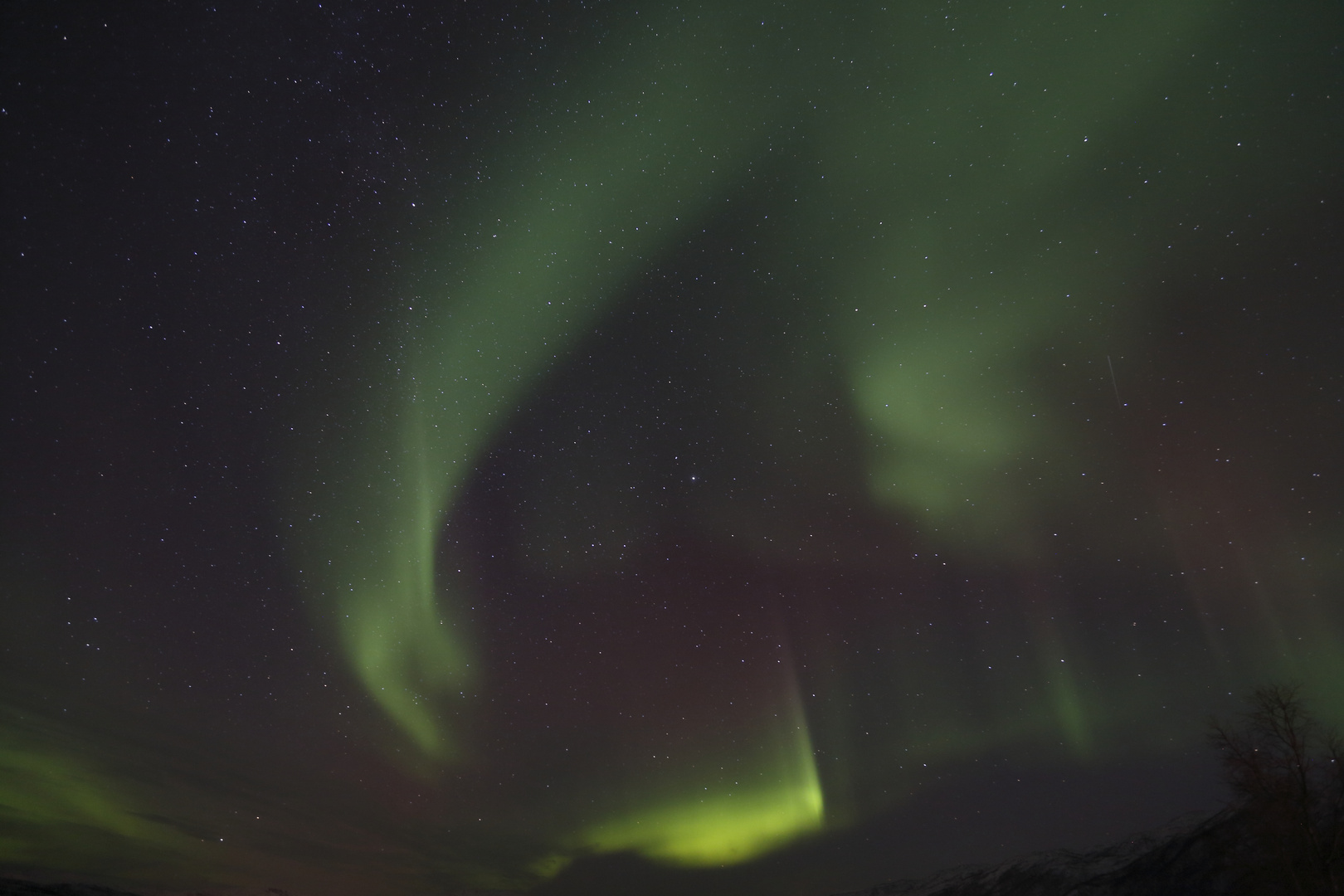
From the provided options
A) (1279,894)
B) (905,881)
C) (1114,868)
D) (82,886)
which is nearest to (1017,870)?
(1114,868)

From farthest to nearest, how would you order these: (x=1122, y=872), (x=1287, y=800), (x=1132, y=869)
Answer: (x=1122, y=872), (x=1132, y=869), (x=1287, y=800)

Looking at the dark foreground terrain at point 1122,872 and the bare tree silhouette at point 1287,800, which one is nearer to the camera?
the bare tree silhouette at point 1287,800

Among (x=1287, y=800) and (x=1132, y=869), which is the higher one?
(x=1287, y=800)

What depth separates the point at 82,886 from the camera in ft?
421

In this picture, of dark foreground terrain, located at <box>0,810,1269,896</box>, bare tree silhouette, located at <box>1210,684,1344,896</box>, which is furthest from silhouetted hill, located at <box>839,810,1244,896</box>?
bare tree silhouette, located at <box>1210,684,1344,896</box>

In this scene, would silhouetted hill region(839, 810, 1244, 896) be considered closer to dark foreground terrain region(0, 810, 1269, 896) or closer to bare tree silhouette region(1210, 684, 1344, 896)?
dark foreground terrain region(0, 810, 1269, 896)

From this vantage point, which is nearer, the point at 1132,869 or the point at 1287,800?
the point at 1287,800

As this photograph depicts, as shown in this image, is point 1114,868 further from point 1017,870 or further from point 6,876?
point 6,876

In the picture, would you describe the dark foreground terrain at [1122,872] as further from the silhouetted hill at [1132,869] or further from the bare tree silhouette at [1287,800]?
the bare tree silhouette at [1287,800]

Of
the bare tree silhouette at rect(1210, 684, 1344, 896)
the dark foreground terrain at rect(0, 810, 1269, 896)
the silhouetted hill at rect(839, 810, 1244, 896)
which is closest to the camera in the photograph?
the bare tree silhouette at rect(1210, 684, 1344, 896)

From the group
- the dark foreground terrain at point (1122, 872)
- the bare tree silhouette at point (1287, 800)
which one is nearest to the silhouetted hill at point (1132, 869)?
the dark foreground terrain at point (1122, 872)

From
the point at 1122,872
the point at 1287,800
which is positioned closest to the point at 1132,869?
the point at 1122,872

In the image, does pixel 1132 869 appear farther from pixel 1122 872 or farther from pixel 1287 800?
pixel 1287 800

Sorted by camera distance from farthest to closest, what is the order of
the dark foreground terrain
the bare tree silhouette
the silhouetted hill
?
the dark foreground terrain, the silhouetted hill, the bare tree silhouette
